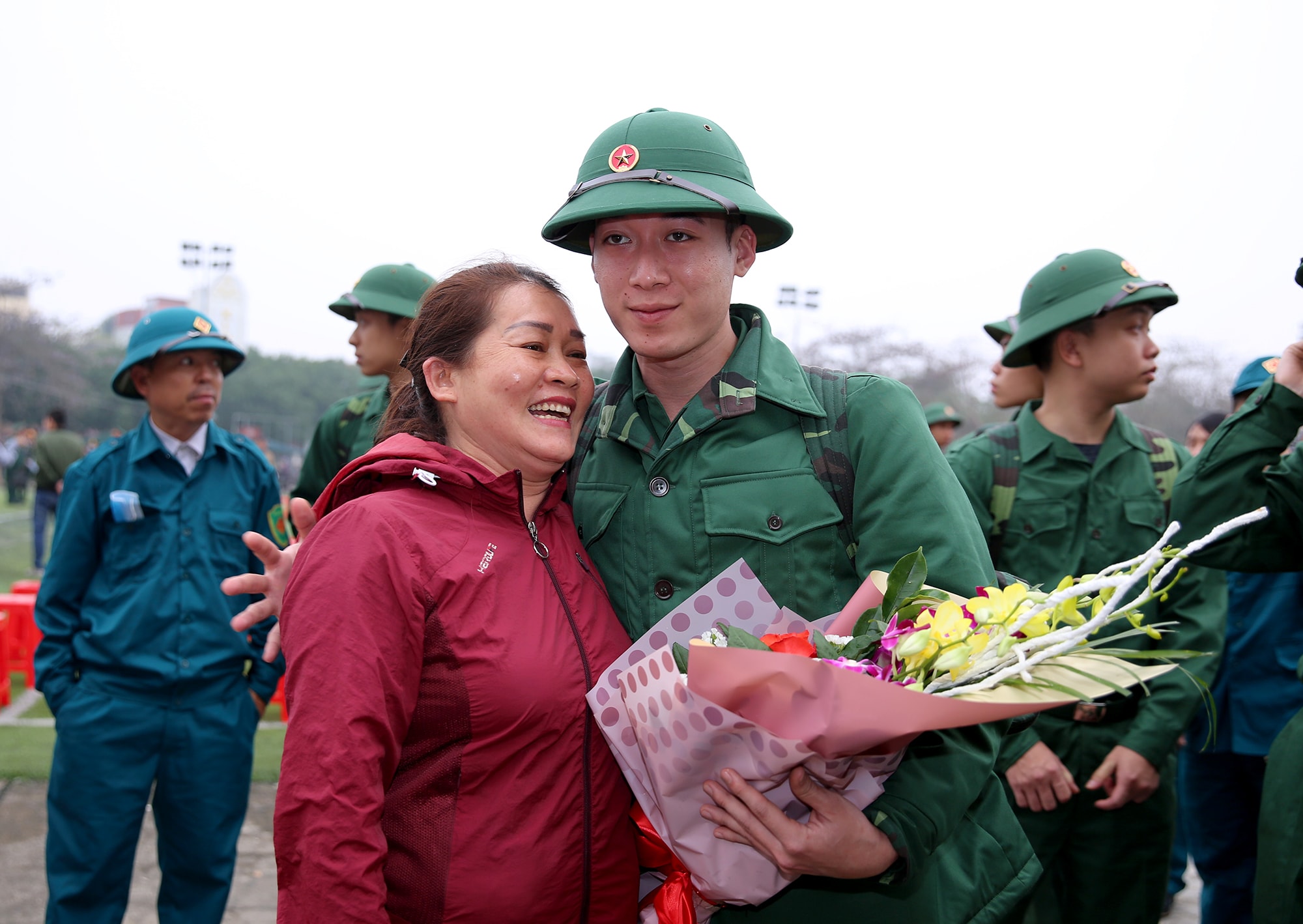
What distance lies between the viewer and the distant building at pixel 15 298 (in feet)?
107

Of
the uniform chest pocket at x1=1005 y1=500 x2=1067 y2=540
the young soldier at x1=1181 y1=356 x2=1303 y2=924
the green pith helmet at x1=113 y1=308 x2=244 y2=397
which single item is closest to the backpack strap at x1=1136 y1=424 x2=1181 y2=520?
the uniform chest pocket at x1=1005 y1=500 x2=1067 y2=540

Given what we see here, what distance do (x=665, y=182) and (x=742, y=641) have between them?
3.72 feet

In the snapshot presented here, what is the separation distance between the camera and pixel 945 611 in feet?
5.20

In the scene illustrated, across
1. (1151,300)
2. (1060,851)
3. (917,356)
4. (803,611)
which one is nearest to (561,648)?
(803,611)

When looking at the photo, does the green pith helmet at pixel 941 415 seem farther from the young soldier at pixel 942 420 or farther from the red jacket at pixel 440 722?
the red jacket at pixel 440 722

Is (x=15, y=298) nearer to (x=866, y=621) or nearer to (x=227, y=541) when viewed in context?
(x=227, y=541)

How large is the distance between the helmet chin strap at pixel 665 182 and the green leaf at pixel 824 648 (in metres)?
1.01

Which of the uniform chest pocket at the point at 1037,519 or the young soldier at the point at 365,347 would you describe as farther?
the young soldier at the point at 365,347

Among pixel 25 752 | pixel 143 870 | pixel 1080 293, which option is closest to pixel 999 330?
pixel 1080 293

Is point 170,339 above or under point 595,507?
above

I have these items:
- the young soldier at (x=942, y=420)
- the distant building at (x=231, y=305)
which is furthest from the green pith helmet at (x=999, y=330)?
the distant building at (x=231, y=305)

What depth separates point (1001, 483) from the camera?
3838 millimetres

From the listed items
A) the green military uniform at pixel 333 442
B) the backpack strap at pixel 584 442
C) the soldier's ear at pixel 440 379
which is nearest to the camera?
the soldier's ear at pixel 440 379

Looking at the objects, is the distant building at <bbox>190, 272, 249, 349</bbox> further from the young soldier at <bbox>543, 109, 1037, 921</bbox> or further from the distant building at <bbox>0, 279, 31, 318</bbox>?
the young soldier at <bbox>543, 109, 1037, 921</bbox>
